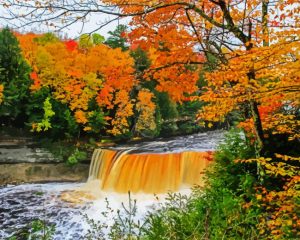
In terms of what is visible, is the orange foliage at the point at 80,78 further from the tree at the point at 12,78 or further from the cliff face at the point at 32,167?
the cliff face at the point at 32,167

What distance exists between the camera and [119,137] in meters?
23.7

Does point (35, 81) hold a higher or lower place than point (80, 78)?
lower

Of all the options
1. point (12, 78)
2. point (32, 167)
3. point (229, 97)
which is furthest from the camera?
point (12, 78)

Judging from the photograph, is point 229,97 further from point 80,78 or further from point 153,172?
point 80,78

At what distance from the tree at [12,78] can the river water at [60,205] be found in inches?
230

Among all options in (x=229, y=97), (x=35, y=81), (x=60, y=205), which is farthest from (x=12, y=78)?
(x=229, y=97)

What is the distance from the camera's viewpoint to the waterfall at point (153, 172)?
14602 mm

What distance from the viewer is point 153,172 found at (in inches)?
603

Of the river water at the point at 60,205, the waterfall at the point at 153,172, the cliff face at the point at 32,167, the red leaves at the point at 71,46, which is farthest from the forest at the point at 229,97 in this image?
the red leaves at the point at 71,46

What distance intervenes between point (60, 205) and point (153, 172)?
3.91 meters

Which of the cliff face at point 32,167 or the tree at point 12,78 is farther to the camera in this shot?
the tree at point 12,78

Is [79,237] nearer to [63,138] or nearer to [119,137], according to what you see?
[63,138]

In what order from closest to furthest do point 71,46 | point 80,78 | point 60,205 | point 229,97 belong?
point 229,97 → point 60,205 → point 80,78 → point 71,46

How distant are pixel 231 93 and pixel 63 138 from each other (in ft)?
55.9
